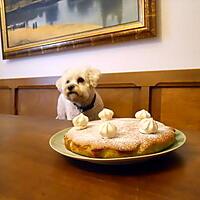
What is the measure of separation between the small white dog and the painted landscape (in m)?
0.41

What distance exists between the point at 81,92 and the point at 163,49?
0.53 m

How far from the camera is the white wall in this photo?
129 centimetres

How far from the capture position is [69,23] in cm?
168

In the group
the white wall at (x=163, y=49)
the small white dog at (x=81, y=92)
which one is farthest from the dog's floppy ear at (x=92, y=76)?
the white wall at (x=163, y=49)

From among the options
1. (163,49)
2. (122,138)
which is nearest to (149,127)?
(122,138)

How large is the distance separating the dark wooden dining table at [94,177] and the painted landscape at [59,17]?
1.12 metres

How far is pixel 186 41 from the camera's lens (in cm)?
131

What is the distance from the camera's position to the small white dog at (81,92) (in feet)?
4.10

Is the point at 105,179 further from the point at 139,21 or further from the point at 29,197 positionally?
the point at 139,21

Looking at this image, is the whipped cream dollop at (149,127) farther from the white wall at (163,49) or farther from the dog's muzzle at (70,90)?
the white wall at (163,49)

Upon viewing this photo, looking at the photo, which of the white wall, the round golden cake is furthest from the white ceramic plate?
the white wall

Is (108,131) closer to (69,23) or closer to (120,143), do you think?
(120,143)

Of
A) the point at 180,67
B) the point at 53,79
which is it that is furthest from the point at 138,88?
the point at 53,79

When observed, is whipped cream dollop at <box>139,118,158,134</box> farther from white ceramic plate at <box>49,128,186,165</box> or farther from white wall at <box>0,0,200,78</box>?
white wall at <box>0,0,200,78</box>
